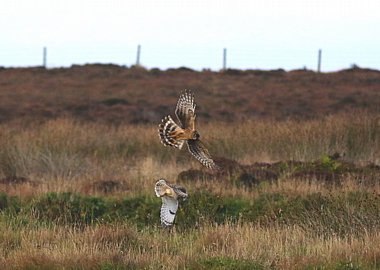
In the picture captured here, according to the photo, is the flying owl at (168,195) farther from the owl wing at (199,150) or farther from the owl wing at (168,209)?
Result: the owl wing at (199,150)

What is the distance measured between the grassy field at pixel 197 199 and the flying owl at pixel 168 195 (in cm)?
32

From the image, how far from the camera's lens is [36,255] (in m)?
9.23

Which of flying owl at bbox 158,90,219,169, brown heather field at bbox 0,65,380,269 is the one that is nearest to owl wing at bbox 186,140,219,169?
flying owl at bbox 158,90,219,169

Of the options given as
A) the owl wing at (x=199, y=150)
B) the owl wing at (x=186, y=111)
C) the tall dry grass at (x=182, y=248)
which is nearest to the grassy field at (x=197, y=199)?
the tall dry grass at (x=182, y=248)

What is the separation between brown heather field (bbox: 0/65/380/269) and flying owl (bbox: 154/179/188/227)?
1.05 ft

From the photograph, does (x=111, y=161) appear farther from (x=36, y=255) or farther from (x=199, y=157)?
(x=199, y=157)

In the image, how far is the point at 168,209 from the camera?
9898 mm

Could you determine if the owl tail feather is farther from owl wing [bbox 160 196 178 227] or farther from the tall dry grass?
owl wing [bbox 160 196 178 227]

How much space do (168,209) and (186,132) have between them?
2974 millimetres

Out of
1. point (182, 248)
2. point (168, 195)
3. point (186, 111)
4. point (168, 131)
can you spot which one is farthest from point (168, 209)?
point (186, 111)

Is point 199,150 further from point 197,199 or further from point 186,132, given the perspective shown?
point 197,199

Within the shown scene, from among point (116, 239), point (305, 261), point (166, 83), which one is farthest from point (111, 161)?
point (166, 83)

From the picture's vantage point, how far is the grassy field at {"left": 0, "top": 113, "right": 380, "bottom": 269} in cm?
948

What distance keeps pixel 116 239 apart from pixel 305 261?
7.37 feet
